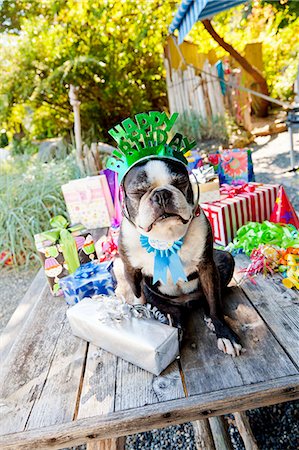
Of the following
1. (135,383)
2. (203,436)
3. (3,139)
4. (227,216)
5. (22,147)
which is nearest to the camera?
(135,383)

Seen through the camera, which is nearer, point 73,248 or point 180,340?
point 180,340

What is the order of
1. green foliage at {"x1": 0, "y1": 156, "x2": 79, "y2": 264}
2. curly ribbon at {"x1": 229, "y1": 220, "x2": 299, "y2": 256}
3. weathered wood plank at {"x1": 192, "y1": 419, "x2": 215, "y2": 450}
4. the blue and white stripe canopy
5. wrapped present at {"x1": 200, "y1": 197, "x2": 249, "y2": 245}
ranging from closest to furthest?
weathered wood plank at {"x1": 192, "y1": 419, "x2": 215, "y2": 450} → curly ribbon at {"x1": 229, "y1": 220, "x2": 299, "y2": 256} → wrapped present at {"x1": 200, "y1": 197, "x2": 249, "y2": 245} → the blue and white stripe canopy → green foliage at {"x1": 0, "y1": 156, "x2": 79, "y2": 264}

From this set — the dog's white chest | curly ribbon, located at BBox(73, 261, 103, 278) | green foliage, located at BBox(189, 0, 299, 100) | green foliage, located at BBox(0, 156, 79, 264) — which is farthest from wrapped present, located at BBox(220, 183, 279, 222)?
green foliage, located at BBox(189, 0, 299, 100)

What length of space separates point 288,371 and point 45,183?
3.79 meters

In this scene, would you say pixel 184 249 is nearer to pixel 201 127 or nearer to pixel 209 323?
pixel 209 323

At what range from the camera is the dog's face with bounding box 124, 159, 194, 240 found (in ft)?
3.52

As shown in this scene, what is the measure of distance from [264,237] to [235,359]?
940mm

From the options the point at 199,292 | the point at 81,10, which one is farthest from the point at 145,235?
the point at 81,10

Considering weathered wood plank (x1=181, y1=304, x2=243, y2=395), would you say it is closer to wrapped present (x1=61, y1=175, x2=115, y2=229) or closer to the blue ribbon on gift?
the blue ribbon on gift

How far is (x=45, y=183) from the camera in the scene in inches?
169

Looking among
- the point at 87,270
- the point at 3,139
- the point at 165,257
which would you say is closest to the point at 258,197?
the point at 87,270

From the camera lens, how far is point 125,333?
45.8 inches

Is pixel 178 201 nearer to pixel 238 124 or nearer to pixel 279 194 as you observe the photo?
pixel 279 194

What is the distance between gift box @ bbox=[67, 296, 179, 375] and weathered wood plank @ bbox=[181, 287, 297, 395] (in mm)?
87
